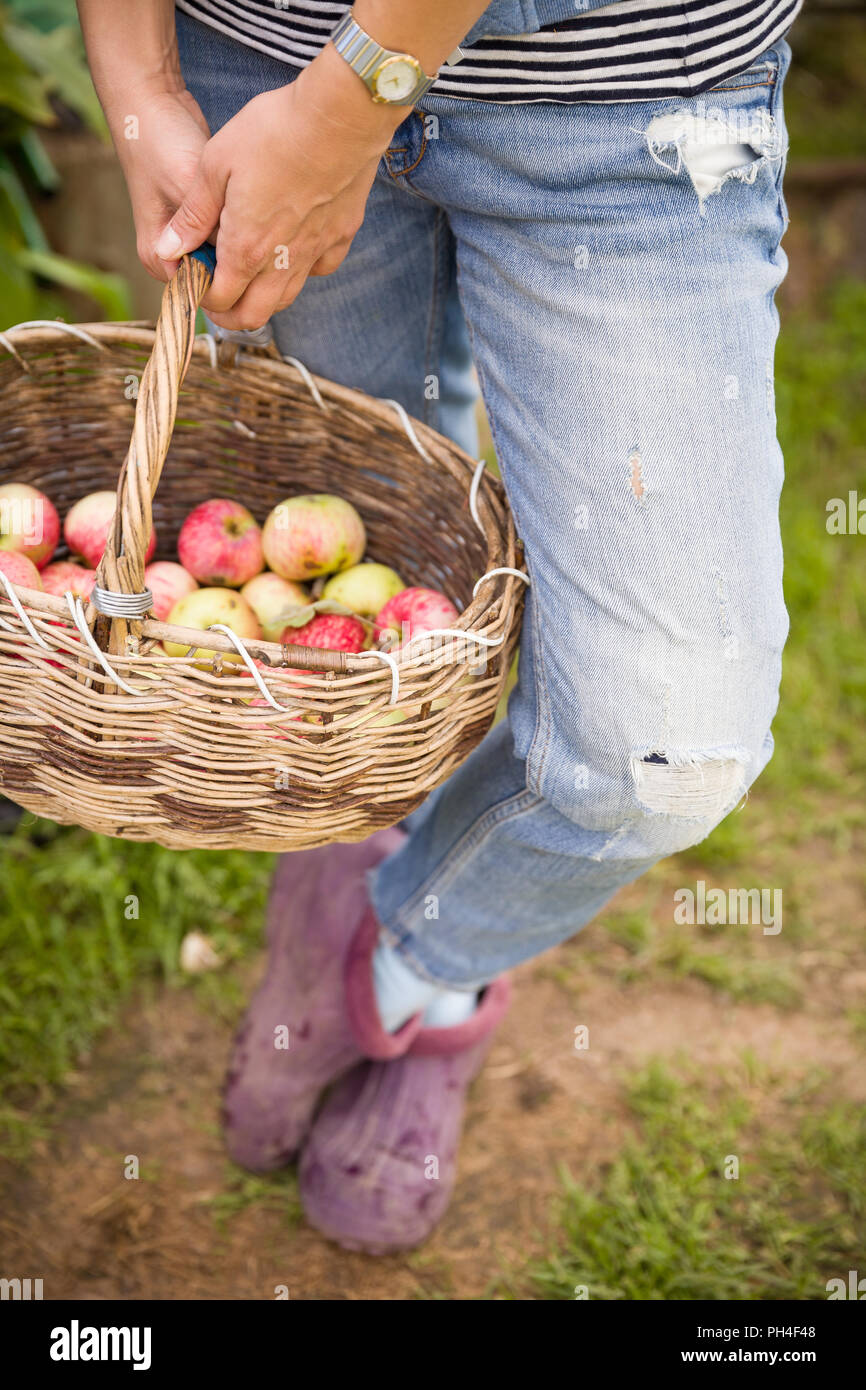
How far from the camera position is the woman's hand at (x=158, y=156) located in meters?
1.04

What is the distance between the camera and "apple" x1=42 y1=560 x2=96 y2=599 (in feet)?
→ 4.14

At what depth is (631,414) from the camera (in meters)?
1.01

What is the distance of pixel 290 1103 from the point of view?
1510 millimetres

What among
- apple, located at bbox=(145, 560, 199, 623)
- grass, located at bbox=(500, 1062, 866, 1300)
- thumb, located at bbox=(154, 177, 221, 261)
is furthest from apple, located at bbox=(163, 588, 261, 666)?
grass, located at bbox=(500, 1062, 866, 1300)

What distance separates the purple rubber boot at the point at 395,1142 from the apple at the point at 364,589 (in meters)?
0.60

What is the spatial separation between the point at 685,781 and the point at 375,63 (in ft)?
2.18

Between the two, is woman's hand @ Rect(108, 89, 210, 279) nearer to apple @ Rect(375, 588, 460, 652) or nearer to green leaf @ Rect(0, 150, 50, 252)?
apple @ Rect(375, 588, 460, 652)

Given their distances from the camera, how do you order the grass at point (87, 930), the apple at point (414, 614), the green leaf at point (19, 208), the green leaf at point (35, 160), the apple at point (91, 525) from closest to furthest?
the apple at point (414, 614), the apple at point (91, 525), the grass at point (87, 930), the green leaf at point (19, 208), the green leaf at point (35, 160)

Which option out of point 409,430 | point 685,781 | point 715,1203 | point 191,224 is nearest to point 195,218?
point 191,224

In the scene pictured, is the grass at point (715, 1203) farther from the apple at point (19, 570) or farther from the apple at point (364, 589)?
the apple at point (19, 570)

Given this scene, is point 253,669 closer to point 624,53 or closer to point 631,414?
point 631,414

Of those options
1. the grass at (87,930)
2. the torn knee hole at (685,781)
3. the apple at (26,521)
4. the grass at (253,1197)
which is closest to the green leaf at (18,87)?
the apple at (26,521)
